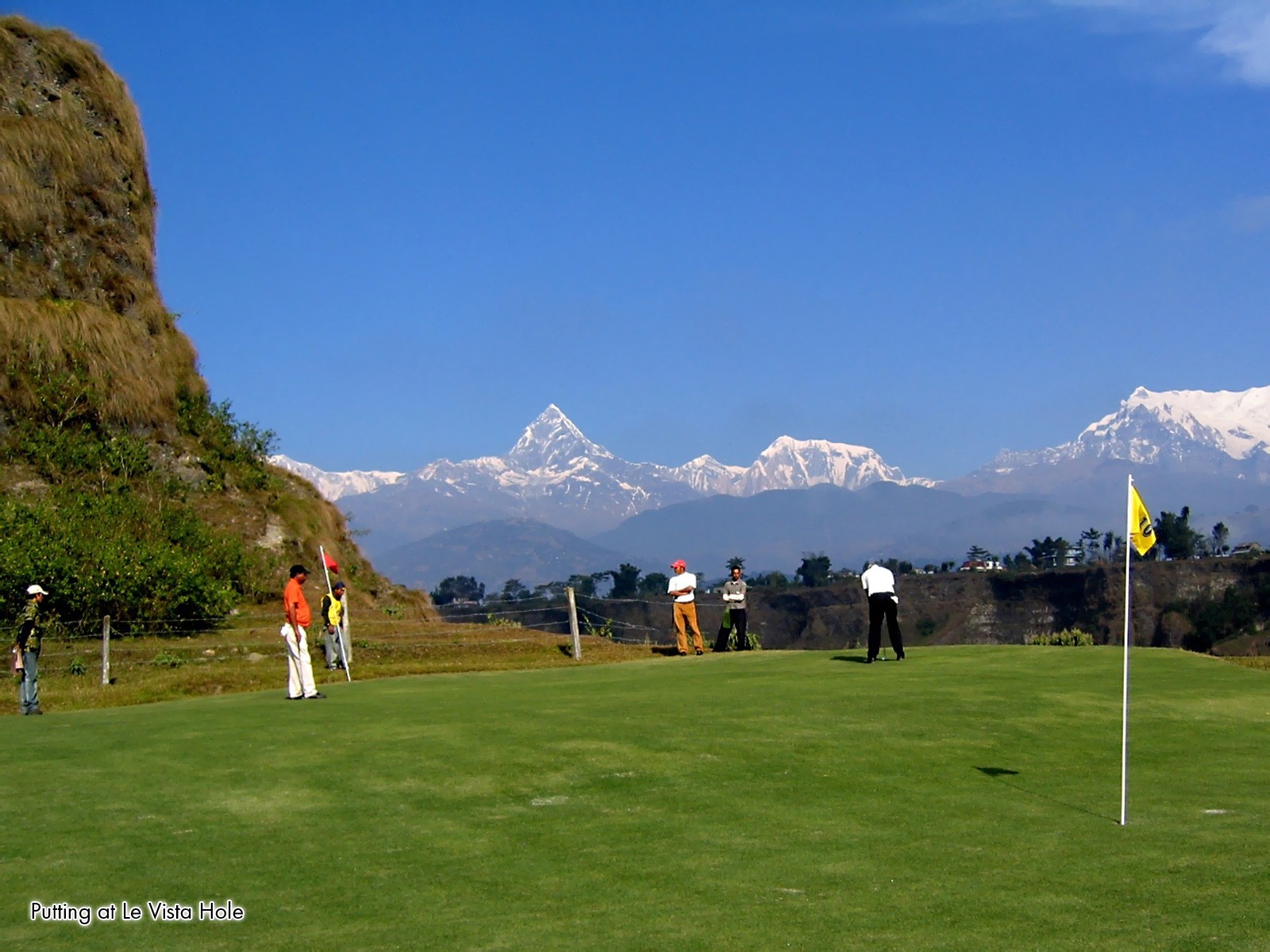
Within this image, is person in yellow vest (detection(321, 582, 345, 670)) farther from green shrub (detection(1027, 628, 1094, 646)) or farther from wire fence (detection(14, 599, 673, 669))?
green shrub (detection(1027, 628, 1094, 646))

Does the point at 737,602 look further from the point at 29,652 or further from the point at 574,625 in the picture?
the point at 29,652

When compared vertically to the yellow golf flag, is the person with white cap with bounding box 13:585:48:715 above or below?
below

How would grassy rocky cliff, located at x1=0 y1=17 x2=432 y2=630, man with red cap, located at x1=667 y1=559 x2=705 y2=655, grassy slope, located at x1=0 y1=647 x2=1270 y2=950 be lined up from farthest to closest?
grassy rocky cliff, located at x1=0 y1=17 x2=432 y2=630
man with red cap, located at x1=667 y1=559 x2=705 y2=655
grassy slope, located at x1=0 y1=647 x2=1270 y2=950

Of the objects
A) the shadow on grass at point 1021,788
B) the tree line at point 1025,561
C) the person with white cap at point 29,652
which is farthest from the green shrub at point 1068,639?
the tree line at point 1025,561

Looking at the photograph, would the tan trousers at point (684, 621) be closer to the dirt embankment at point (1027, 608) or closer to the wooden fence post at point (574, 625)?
the wooden fence post at point (574, 625)

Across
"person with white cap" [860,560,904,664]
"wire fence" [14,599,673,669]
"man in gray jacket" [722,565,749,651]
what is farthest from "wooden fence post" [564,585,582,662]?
"person with white cap" [860,560,904,664]

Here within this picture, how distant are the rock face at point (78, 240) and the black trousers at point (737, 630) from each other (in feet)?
61.8

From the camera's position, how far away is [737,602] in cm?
2973

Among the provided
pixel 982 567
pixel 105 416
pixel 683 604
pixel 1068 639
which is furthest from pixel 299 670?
pixel 982 567

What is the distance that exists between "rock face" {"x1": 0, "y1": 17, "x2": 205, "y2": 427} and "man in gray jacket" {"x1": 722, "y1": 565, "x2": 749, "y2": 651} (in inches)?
747

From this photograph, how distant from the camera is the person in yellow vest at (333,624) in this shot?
88.0ft

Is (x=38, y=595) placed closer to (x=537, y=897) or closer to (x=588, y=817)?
(x=588, y=817)

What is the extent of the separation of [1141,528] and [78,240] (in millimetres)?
37020

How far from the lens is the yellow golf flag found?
39.3 feet
